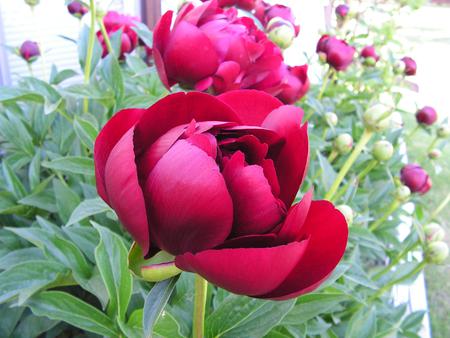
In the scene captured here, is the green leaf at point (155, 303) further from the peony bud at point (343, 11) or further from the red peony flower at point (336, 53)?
the peony bud at point (343, 11)

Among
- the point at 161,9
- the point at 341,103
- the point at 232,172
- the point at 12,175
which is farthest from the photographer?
the point at 161,9

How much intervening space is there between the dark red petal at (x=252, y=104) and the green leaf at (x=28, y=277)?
0.26 m

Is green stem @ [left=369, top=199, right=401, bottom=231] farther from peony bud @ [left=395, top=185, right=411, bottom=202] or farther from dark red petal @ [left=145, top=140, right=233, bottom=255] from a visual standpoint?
dark red petal @ [left=145, top=140, right=233, bottom=255]

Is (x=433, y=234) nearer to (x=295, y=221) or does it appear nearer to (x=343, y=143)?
(x=343, y=143)

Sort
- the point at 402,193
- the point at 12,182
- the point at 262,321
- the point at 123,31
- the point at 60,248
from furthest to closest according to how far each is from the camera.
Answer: the point at 123,31, the point at 402,193, the point at 12,182, the point at 60,248, the point at 262,321

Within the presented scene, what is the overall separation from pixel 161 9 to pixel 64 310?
1.43 metres

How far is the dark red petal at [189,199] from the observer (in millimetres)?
238

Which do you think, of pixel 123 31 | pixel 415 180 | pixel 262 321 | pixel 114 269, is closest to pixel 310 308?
pixel 262 321

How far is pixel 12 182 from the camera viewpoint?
2.06 ft

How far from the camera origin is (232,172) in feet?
0.83

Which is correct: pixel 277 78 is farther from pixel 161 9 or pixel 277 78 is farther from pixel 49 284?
pixel 161 9

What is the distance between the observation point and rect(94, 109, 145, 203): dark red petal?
27cm

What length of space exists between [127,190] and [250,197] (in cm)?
7

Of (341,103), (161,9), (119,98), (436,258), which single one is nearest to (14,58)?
(161,9)
